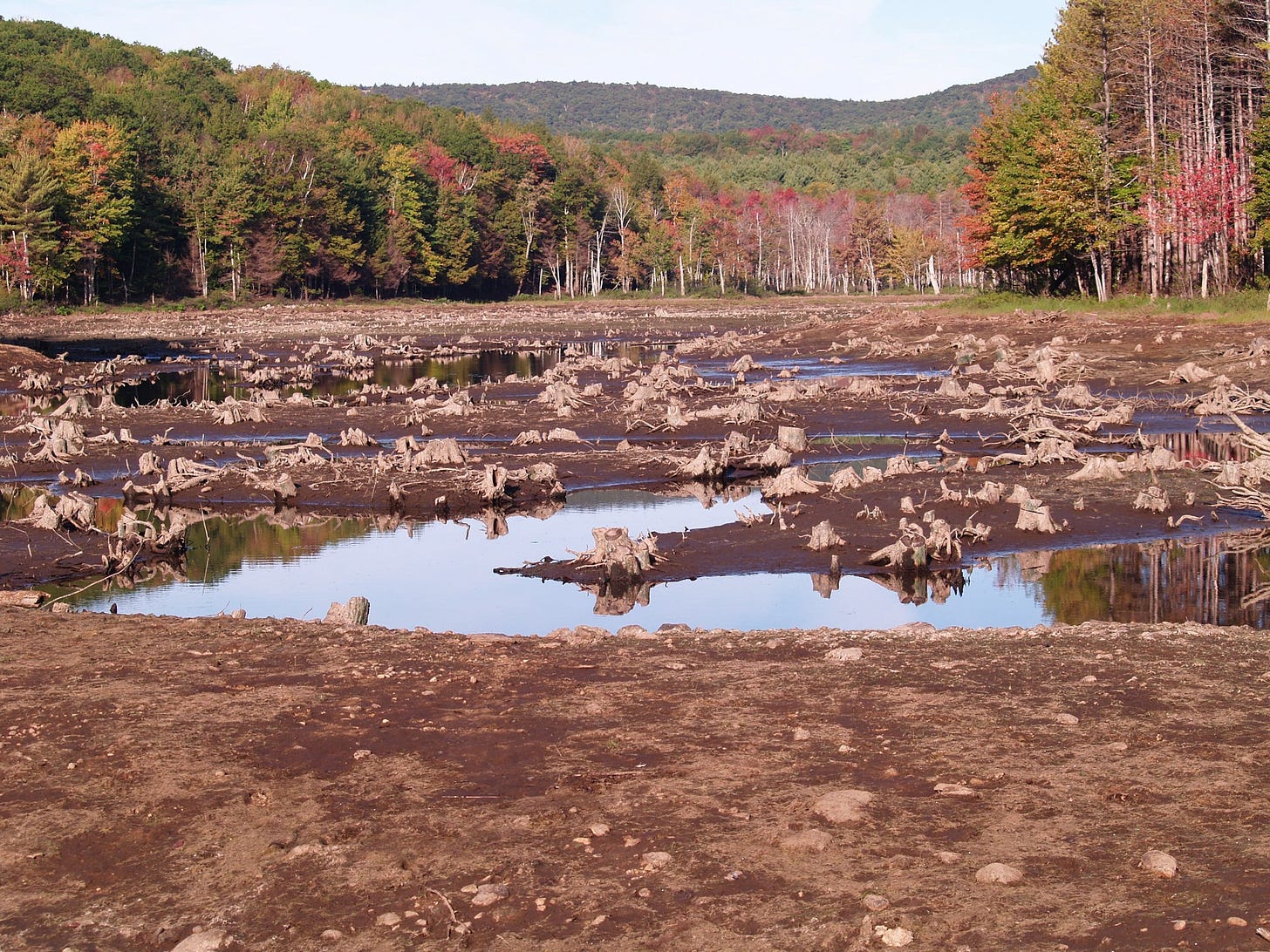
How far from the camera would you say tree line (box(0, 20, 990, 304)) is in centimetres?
8206

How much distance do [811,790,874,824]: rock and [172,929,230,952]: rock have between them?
2748 millimetres

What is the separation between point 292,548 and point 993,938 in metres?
13.5

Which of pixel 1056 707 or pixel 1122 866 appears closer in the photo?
pixel 1122 866

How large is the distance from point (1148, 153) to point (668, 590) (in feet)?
141

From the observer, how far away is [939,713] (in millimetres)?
7918

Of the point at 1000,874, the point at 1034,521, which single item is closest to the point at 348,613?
the point at 1000,874

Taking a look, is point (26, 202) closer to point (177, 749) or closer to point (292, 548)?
point (292, 548)

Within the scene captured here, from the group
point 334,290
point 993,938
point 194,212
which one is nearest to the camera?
point 993,938

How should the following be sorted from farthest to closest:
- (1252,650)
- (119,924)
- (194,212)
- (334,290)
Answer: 1. (334,290)
2. (194,212)
3. (1252,650)
4. (119,924)

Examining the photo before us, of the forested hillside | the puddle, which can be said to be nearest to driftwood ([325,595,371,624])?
the puddle

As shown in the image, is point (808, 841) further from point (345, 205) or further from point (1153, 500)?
point (345, 205)

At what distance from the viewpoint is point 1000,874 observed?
5629 millimetres

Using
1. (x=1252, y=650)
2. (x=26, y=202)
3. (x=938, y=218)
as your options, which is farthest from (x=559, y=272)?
(x=1252, y=650)

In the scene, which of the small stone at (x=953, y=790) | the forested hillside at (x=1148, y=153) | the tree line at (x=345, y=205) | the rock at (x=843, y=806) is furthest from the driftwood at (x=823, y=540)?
the tree line at (x=345, y=205)
